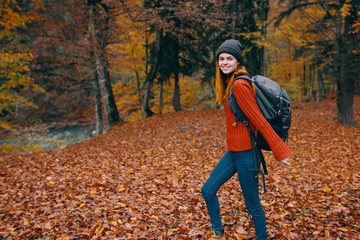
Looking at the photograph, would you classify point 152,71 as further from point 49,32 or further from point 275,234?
point 275,234

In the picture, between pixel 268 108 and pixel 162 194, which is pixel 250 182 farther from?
pixel 162 194

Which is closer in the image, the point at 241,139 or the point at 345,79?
the point at 241,139

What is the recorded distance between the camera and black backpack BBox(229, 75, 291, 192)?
1.86 m

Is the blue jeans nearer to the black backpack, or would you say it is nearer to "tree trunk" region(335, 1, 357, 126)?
the black backpack

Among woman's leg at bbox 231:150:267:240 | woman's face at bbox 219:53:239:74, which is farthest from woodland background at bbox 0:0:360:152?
woman's leg at bbox 231:150:267:240

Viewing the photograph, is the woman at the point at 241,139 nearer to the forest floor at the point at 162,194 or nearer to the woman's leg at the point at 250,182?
the woman's leg at the point at 250,182

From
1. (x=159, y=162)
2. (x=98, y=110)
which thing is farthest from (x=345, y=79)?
(x=98, y=110)

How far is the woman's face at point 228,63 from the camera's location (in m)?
Result: 2.04

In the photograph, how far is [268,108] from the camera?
186 centimetres

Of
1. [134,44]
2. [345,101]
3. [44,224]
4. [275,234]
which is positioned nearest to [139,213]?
[44,224]

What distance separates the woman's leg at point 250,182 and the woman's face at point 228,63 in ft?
2.66

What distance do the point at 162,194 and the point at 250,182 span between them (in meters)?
2.56

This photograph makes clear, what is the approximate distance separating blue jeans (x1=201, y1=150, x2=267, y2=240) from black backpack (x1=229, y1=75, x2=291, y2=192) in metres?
0.10

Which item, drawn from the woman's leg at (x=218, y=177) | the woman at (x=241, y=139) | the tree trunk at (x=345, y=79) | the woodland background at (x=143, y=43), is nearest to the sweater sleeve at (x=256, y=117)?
the woman at (x=241, y=139)
